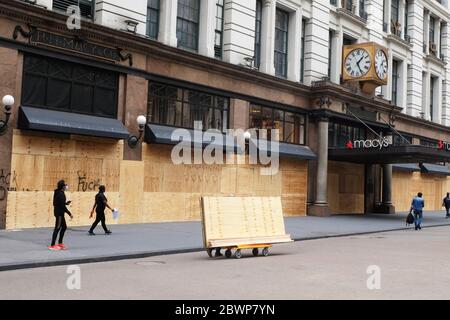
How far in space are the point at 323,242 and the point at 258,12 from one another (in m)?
14.1

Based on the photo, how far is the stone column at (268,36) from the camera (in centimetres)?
2756

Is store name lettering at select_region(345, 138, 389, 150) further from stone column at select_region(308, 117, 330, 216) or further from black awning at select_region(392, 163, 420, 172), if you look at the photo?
black awning at select_region(392, 163, 420, 172)

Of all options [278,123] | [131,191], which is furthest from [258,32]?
[131,191]

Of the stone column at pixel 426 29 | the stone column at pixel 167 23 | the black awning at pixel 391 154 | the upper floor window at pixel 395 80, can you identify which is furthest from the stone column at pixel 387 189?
the stone column at pixel 167 23

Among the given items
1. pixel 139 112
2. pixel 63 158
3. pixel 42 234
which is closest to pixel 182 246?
pixel 42 234

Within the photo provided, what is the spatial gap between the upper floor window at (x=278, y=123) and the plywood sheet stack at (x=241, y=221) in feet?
39.5

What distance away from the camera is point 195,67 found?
23469mm

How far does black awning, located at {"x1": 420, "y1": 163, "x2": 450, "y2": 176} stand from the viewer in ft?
130

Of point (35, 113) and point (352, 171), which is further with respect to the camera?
point (352, 171)

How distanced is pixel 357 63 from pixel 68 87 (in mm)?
18351

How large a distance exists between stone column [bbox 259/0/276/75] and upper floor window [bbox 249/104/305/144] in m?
2.08

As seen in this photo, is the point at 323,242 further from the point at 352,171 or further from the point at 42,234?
the point at 352,171

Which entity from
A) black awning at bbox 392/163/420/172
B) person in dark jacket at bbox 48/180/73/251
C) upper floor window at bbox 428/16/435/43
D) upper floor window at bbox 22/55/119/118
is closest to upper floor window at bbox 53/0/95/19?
upper floor window at bbox 22/55/119/118

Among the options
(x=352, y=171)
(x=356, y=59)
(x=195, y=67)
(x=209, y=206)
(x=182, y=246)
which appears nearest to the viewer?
(x=209, y=206)
